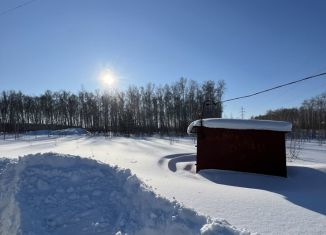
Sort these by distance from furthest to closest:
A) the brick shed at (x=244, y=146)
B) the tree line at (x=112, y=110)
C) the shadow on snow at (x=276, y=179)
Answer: the tree line at (x=112, y=110) → the brick shed at (x=244, y=146) → the shadow on snow at (x=276, y=179)

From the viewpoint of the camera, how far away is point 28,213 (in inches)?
212

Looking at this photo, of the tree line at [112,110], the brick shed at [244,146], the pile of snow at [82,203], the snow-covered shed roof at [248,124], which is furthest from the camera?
the tree line at [112,110]

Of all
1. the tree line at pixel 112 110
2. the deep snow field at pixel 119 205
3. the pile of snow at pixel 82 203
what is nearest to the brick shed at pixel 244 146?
the deep snow field at pixel 119 205

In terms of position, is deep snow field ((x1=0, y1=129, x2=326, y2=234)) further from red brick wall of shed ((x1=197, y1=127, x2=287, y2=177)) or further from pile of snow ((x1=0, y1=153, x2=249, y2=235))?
red brick wall of shed ((x1=197, y1=127, x2=287, y2=177))

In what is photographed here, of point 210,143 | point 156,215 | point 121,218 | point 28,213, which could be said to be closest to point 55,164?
point 28,213

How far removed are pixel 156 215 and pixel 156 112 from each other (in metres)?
50.8

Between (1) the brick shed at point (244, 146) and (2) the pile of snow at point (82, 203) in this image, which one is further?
(1) the brick shed at point (244, 146)

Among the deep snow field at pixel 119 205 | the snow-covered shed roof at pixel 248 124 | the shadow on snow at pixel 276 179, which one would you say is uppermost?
the snow-covered shed roof at pixel 248 124

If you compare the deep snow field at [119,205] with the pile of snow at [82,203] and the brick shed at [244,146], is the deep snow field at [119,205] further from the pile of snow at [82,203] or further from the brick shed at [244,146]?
the brick shed at [244,146]

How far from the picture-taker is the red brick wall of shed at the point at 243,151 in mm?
11227

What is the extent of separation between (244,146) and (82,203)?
24.1ft

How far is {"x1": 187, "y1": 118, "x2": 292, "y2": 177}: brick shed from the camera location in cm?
1121

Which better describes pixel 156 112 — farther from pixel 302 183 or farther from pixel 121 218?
pixel 121 218

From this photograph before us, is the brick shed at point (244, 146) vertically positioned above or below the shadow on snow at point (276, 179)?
above
